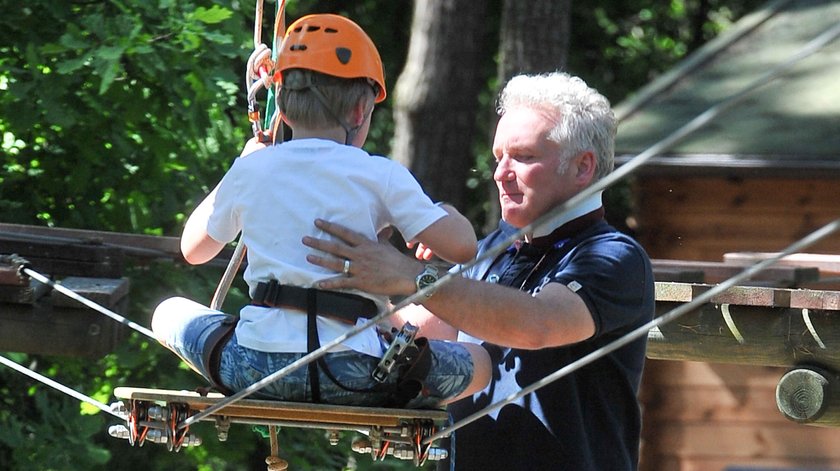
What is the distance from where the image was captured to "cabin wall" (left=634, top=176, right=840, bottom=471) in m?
7.96

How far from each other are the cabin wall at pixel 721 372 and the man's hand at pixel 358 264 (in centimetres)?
559

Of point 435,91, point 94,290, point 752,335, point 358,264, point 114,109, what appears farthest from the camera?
point 435,91

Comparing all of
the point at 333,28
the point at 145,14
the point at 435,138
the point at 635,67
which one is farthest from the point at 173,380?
the point at 635,67

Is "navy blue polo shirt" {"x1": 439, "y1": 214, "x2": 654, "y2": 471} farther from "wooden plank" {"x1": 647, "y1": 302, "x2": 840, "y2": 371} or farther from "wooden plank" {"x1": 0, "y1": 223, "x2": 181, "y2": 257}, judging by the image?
"wooden plank" {"x1": 0, "y1": 223, "x2": 181, "y2": 257}

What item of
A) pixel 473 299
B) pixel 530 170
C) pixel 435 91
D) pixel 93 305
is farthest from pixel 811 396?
pixel 435 91

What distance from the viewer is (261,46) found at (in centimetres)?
334

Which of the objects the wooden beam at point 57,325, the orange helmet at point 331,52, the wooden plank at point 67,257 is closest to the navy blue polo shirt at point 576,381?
the orange helmet at point 331,52

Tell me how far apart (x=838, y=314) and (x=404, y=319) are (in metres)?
1.46

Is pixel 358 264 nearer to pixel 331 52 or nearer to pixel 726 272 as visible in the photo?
pixel 331 52

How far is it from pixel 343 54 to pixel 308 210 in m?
0.33

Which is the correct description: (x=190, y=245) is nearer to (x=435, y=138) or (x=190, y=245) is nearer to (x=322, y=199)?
(x=322, y=199)

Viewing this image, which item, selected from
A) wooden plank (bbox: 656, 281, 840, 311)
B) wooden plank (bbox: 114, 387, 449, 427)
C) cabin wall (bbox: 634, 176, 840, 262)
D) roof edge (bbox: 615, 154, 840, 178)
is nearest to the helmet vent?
wooden plank (bbox: 114, 387, 449, 427)

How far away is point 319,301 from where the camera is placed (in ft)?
9.05

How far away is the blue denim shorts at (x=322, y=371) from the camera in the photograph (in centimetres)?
278
